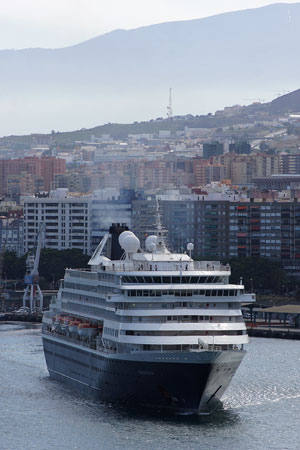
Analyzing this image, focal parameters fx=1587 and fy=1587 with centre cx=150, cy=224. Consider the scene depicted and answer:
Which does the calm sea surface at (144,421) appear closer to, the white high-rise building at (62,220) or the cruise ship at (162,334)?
the cruise ship at (162,334)

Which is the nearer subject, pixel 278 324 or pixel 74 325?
pixel 74 325

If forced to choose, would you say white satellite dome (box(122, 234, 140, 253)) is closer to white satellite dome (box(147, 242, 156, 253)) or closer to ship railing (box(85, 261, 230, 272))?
white satellite dome (box(147, 242, 156, 253))

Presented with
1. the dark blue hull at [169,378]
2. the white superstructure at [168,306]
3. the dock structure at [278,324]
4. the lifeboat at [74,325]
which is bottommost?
the dock structure at [278,324]

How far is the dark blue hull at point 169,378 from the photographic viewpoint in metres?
53.4

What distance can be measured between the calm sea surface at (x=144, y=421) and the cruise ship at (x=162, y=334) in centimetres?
79

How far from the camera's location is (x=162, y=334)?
178ft

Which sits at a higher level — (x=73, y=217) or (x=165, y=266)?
(x=165, y=266)

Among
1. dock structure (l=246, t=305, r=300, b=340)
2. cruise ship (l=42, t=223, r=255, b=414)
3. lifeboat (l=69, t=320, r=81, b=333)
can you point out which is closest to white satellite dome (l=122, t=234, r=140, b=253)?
cruise ship (l=42, t=223, r=255, b=414)

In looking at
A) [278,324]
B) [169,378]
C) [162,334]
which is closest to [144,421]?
[169,378]

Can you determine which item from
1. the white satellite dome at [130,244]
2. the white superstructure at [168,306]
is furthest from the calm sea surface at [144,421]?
the white satellite dome at [130,244]

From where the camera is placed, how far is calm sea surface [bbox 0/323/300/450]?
50.4 meters

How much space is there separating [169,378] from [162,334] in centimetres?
164

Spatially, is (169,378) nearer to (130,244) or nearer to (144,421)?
(144,421)

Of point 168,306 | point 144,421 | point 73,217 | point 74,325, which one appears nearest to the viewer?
point 144,421
